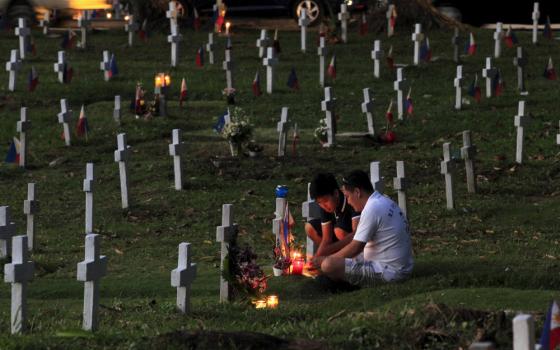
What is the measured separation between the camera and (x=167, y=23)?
37062 millimetres

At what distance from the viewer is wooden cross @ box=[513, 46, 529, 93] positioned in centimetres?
2884

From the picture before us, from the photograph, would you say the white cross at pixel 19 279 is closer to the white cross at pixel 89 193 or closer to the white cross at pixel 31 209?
the white cross at pixel 31 209

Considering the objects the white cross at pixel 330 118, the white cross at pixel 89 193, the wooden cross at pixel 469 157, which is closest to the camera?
the white cross at pixel 89 193

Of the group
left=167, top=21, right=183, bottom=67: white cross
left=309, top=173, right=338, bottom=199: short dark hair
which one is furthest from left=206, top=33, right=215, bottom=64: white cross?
left=309, top=173, right=338, bottom=199: short dark hair

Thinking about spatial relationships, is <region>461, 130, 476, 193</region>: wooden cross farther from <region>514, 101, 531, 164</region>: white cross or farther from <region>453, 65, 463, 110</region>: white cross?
<region>453, 65, 463, 110</region>: white cross

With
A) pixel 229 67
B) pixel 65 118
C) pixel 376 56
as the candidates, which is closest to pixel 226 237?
pixel 65 118

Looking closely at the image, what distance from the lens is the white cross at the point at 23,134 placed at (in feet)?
79.6

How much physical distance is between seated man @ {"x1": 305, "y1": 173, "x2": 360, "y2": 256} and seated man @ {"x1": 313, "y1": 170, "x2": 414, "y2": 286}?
368 millimetres

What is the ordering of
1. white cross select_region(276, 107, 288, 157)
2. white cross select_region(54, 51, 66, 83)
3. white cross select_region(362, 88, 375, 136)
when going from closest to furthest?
white cross select_region(276, 107, 288, 157), white cross select_region(362, 88, 375, 136), white cross select_region(54, 51, 66, 83)

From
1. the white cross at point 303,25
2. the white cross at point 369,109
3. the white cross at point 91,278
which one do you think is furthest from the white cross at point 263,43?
the white cross at point 91,278

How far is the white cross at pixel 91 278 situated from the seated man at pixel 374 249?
102 inches

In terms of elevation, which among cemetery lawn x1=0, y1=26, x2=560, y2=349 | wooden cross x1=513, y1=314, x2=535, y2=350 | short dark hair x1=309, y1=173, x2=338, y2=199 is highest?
wooden cross x1=513, y1=314, x2=535, y2=350

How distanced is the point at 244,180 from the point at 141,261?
465 centimetres

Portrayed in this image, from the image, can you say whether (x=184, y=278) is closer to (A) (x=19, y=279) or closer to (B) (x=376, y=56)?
(A) (x=19, y=279)
